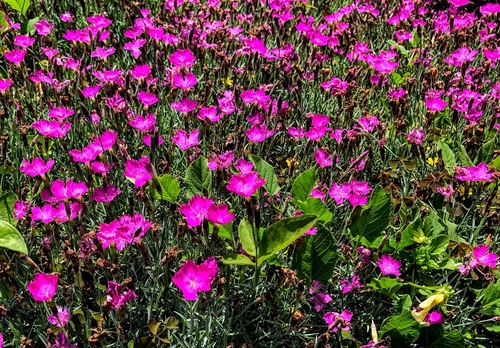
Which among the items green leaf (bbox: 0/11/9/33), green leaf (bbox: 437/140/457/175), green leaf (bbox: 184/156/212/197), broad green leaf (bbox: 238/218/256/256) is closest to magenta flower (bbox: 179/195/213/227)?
broad green leaf (bbox: 238/218/256/256)

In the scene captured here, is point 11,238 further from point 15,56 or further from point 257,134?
point 15,56

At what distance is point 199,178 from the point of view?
6.26ft

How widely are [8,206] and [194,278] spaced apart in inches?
32.5

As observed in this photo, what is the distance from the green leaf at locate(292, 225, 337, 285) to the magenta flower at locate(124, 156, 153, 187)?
1.81ft

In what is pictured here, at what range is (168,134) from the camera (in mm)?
2594

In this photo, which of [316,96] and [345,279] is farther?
[316,96]

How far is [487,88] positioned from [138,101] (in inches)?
81.6

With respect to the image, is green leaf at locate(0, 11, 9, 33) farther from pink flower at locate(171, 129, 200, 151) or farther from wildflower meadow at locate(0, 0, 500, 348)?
pink flower at locate(171, 129, 200, 151)

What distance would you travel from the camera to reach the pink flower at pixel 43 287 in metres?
1.49

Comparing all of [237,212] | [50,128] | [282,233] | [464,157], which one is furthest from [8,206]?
[464,157]

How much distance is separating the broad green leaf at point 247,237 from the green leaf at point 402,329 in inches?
20.4

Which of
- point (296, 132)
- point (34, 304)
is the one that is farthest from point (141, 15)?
point (34, 304)

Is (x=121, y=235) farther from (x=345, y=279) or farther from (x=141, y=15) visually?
(x=141, y=15)

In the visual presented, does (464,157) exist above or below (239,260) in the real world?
below
